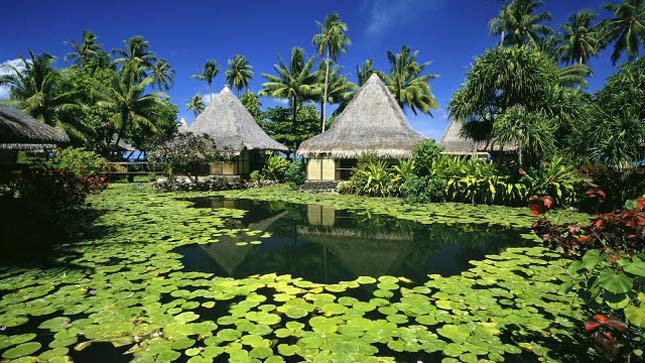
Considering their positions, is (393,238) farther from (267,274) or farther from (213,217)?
(213,217)

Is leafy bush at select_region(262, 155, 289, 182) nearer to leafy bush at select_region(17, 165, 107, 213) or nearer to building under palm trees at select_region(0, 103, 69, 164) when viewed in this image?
building under palm trees at select_region(0, 103, 69, 164)

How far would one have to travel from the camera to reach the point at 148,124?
2209 centimetres

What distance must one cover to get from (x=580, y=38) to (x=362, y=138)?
2358cm

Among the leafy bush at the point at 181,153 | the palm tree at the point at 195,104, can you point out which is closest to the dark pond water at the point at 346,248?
the leafy bush at the point at 181,153

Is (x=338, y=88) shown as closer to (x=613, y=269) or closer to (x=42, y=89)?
(x=42, y=89)

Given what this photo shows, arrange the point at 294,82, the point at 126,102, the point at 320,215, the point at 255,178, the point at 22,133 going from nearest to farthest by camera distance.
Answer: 1. the point at 22,133
2. the point at 320,215
3. the point at 255,178
4. the point at 126,102
5. the point at 294,82

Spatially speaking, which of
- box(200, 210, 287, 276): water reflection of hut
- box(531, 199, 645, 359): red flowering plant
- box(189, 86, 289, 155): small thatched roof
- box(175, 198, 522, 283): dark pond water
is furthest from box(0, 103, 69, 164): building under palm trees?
box(531, 199, 645, 359): red flowering plant

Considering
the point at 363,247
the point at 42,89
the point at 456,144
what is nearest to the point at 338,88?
the point at 456,144

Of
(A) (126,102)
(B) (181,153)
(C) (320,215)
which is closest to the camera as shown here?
(C) (320,215)

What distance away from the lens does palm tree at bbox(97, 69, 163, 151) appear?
2116cm

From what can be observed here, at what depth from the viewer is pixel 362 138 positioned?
1653 cm

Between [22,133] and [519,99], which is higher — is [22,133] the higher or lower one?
the lower one

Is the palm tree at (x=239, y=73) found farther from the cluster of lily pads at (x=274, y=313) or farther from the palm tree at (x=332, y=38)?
Result: the cluster of lily pads at (x=274, y=313)

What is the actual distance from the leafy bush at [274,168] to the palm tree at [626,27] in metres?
25.7
